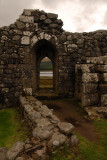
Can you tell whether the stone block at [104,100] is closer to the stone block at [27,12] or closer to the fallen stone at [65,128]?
the fallen stone at [65,128]

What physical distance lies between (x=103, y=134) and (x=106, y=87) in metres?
2.57

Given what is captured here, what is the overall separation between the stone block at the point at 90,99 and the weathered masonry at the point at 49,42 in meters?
0.05

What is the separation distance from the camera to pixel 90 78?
6.70 metres

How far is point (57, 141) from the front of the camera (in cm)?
328

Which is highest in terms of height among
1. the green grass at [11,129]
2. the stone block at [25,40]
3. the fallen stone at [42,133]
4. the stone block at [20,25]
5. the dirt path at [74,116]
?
the stone block at [20,25]

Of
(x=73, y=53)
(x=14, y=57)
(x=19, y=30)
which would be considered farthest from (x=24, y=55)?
(x=73, y=53)

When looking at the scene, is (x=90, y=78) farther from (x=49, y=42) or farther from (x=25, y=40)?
(x=25, y=40)

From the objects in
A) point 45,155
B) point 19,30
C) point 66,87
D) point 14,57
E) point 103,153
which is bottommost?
point 103,153

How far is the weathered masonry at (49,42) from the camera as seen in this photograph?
7.96m

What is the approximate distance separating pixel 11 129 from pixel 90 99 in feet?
11.9

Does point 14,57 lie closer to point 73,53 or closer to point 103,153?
point 73,53

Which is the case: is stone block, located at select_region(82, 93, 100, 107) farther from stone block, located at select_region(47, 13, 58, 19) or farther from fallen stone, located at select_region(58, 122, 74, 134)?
stone block, located at select_region(47, 13, 58, 19)

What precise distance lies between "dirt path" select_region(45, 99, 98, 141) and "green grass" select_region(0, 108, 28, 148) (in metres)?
1.67

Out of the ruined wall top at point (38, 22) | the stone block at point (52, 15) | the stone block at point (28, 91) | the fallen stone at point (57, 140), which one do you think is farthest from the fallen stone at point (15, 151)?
the stone block at point (52, 15)
